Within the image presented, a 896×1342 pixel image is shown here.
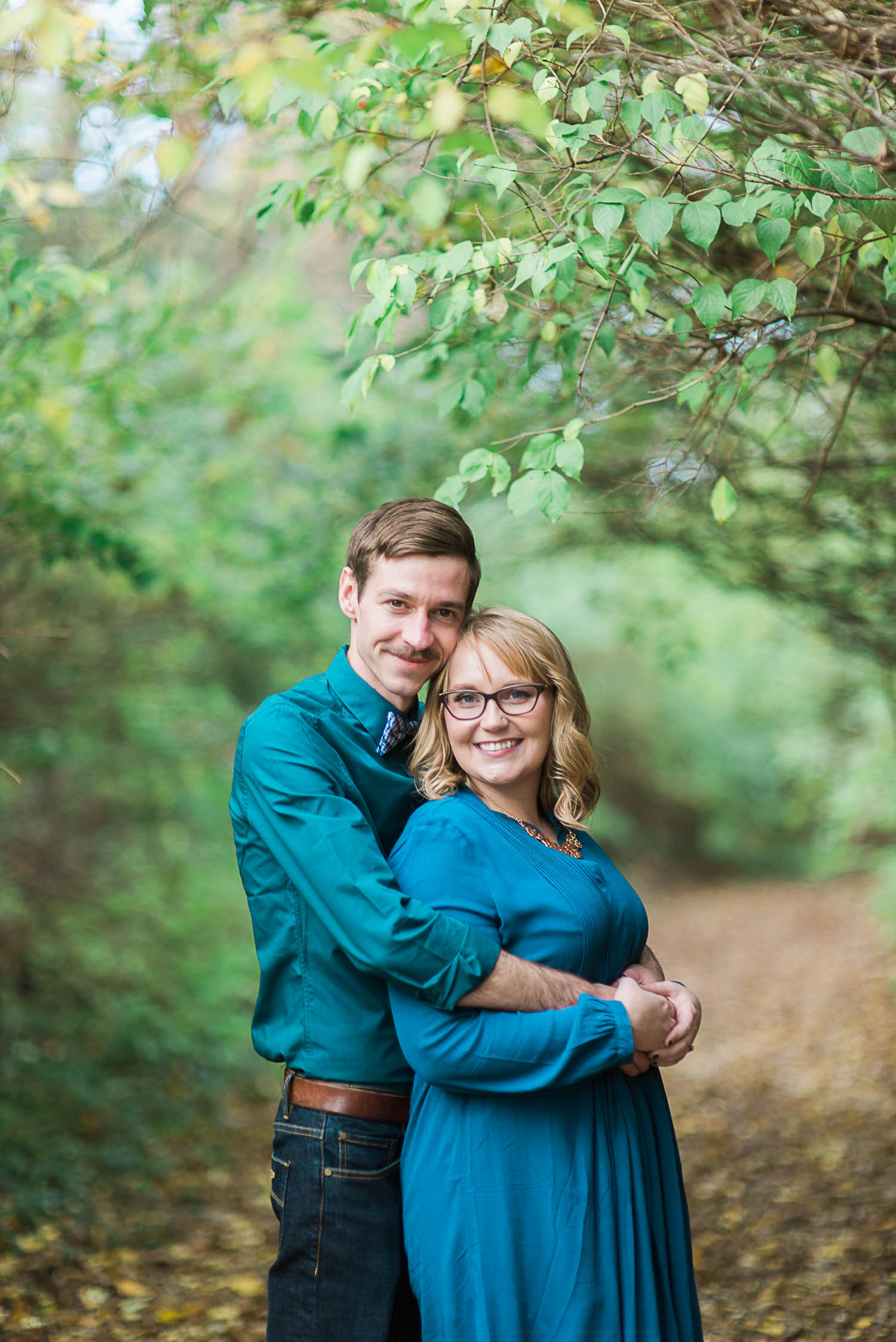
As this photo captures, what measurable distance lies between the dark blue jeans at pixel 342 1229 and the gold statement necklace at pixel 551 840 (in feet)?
2.15

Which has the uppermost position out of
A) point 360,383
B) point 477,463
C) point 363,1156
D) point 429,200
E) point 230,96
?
point 230,96

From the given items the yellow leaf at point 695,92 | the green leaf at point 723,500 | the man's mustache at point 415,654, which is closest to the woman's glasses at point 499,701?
the man's mustache at point 415,654

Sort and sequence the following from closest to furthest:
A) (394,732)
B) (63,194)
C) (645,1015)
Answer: (645,1015) → (394,732) → (63,194)

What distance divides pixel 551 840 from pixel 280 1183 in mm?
905

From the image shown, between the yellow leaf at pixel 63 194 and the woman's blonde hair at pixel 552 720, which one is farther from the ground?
the yellow leaf at pixel 63 194

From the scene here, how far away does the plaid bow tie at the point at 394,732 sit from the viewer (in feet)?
7.91

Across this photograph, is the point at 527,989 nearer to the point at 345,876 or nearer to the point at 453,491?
the point at 345,876

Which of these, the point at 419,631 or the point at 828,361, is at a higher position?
the point at 828,361

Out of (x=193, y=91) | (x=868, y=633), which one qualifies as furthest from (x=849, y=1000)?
(x=193, y=91)

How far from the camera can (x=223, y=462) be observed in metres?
7.36

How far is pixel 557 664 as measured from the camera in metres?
2.35

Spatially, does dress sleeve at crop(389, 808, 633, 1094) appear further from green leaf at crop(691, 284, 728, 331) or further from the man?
green leaf at crop(691, 284, 728, 331)

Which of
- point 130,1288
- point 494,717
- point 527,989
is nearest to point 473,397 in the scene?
point 494,717

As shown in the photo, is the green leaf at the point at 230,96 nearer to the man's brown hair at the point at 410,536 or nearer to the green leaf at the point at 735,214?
the man's brown hair at the point at 410,536
